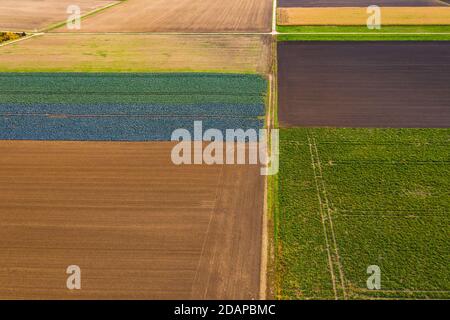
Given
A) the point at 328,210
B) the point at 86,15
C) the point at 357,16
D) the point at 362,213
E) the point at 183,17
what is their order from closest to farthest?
the point at 362,213, the point at 328,210, the point at 357,16, the point at 183,17, the point at 86,15

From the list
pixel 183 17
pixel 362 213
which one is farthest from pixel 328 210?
pixel 183 17

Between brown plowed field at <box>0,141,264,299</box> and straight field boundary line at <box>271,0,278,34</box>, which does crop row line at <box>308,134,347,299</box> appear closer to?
brown plowed field at <box>0,141,264,299</box>

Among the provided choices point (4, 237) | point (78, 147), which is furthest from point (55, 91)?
point (4, 237)

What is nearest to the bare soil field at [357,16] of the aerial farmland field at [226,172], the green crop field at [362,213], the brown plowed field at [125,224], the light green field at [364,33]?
the light green field at [364,33]

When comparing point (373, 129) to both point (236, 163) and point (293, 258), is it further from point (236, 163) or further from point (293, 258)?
point (293, 258)

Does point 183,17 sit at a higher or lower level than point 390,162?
higher

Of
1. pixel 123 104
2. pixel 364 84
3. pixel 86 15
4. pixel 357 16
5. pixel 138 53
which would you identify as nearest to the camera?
pixel 123 104

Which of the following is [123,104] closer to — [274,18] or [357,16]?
[274,18]
